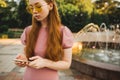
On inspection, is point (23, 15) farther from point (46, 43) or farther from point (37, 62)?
point (37, 62)

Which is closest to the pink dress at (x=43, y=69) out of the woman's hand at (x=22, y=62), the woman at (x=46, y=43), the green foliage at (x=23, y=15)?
the woman at (x=46, y=43)

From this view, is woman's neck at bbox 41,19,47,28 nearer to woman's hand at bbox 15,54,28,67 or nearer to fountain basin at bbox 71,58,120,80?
woman's hand at bbox 15,54,28,67

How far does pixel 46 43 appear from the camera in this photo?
8.98 feet

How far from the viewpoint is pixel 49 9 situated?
2.76 m

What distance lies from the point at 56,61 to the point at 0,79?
25.1 feet

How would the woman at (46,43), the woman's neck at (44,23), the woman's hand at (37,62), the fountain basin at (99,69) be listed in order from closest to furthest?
the woman's hand at (37,62), the woman at (46,43), the woman's neck at (44,23), the fountain basin at (99,69)

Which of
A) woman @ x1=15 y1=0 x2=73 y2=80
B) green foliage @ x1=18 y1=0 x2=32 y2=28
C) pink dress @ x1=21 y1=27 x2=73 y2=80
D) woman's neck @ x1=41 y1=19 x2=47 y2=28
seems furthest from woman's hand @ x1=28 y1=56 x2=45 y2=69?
green foliage @ x1=18 y1=0 x2=32 y2=28

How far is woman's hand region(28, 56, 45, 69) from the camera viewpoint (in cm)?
253

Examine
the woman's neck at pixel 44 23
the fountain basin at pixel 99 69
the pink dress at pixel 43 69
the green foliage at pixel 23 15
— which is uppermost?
the green foliage at pixel 23 15

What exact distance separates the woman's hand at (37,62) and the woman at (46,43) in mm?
28

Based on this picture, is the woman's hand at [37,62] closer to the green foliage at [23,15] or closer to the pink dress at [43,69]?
the pink dress at [43,69]

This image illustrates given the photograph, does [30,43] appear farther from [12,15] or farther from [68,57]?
[12,15]

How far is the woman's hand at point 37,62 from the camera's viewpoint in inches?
99.5


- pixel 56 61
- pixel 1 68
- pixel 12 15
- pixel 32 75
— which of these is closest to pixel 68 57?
pixel 56 61
